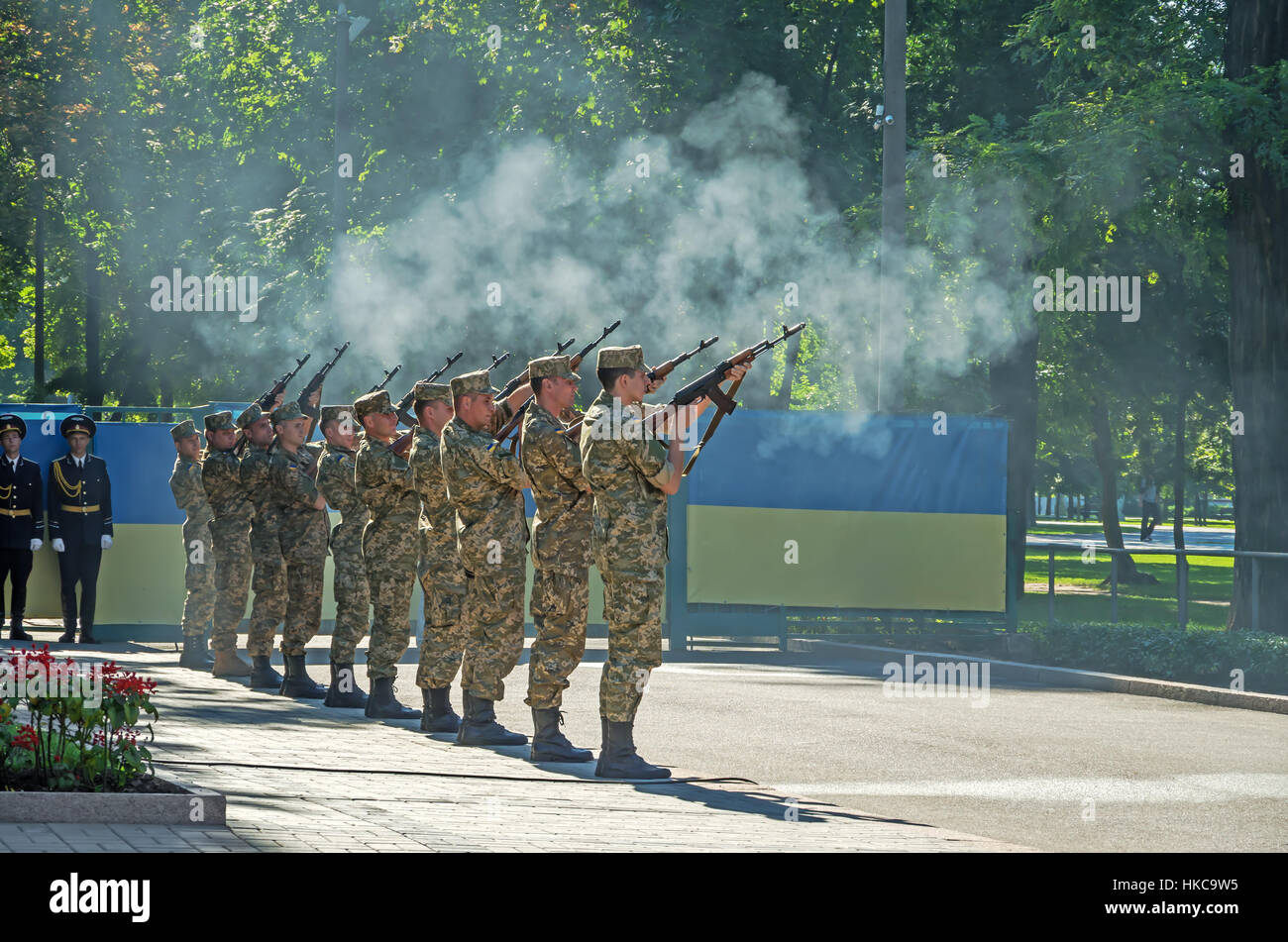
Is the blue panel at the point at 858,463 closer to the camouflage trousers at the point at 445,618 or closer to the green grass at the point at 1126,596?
the green grass at the point at 1126,596

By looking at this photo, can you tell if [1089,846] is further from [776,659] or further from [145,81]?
[145,81]

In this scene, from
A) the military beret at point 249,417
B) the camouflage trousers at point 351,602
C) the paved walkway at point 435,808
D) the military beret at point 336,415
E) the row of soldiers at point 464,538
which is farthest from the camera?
the military beret at point 249,417

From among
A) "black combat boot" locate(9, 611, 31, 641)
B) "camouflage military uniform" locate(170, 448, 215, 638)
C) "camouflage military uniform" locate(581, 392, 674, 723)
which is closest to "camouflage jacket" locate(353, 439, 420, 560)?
"camouflage military uniform" locate(581, 392, 674, 723)

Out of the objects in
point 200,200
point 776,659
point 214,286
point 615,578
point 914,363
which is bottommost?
point 776,659

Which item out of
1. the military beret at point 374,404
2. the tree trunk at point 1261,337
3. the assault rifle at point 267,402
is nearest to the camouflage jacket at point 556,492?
the military beret at point 374,404

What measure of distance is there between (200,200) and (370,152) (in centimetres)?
771

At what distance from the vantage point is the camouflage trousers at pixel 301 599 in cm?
1255

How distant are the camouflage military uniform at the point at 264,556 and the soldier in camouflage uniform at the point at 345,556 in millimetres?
925

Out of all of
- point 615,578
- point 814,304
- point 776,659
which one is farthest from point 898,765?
point 814,304

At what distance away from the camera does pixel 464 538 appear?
9.98 m

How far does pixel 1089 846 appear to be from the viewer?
733 cm

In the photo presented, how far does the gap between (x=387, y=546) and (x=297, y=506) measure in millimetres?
1677

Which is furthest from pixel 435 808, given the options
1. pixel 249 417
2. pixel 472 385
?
pixel 249 417

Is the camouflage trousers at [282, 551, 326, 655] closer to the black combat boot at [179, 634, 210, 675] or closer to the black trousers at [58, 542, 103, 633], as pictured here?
the black combat boot at [179, 634, 210, 675]
